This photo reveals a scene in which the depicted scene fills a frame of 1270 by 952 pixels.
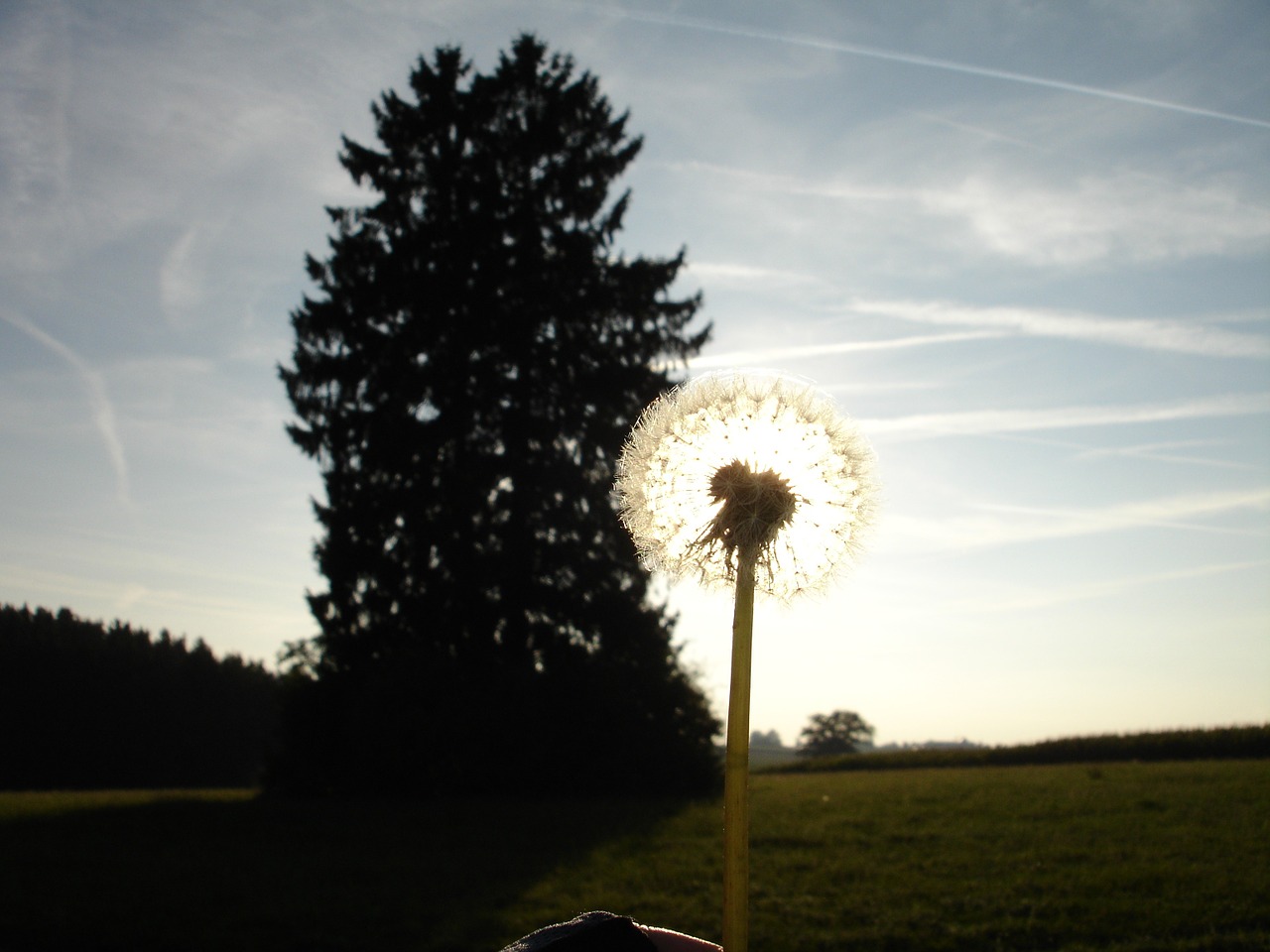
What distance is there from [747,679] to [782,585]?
0.78 meters

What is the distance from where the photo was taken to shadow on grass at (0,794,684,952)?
31.0 ft

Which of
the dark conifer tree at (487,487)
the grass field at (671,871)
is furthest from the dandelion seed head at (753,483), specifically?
the dark conifer tree at (487,487)

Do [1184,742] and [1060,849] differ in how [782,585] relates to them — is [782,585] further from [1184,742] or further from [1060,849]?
[1184,742]

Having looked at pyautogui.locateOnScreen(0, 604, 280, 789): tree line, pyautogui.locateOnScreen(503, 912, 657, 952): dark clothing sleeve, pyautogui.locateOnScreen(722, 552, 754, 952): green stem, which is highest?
pyautogui.locateOnScreen(722, 552, 754, 952): green stem

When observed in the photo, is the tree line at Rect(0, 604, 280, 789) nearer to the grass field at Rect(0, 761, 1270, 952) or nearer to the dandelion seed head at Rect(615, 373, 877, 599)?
the grass field at Rect(0, 761, 1270, 952)

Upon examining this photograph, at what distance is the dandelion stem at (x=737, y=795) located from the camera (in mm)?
1685

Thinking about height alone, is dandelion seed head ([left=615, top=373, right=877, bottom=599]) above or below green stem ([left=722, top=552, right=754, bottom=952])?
above

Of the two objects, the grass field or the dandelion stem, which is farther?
the grass field

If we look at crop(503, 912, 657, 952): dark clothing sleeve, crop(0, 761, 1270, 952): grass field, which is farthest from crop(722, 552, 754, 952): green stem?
crop(0, 761, 1270, 952): grass field

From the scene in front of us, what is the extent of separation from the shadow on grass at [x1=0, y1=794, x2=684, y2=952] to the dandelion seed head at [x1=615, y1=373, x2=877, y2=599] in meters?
7.71

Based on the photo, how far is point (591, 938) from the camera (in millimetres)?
1789

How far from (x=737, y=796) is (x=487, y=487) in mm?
20371

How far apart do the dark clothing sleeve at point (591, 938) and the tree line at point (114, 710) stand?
56.6 m

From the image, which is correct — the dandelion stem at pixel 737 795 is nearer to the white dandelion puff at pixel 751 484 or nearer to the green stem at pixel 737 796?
the green stem at pixel 737 796
